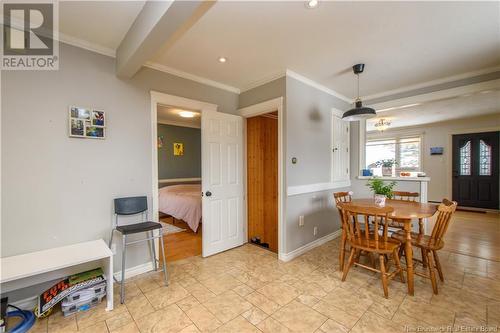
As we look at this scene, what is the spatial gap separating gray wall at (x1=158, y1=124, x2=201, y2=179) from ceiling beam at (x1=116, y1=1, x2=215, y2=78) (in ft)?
12.7

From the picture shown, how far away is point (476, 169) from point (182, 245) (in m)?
7.61

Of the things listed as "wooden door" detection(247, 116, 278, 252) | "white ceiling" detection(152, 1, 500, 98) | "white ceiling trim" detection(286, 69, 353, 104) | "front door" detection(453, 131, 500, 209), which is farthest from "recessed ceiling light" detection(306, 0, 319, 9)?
"front door" detection(453, 131, 500, 209)

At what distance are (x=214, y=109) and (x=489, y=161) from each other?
7.19 meters

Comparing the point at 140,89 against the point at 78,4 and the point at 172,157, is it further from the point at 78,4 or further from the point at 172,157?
the point at 172,157

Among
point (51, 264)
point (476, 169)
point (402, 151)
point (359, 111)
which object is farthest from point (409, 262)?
point (402, 151)

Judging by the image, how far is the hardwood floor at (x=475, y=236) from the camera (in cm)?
318

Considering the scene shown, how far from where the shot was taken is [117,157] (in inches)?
96.0

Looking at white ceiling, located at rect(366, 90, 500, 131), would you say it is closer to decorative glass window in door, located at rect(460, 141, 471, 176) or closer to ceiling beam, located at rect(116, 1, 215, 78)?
decorative glass window in door, located at rect(460, 141, 471, 176)

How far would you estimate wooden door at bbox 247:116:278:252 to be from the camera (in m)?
3.66

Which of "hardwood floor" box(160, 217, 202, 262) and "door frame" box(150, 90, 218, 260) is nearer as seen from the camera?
"door frame" box(150, 90, 218, 260)

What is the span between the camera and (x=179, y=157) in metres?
6.40

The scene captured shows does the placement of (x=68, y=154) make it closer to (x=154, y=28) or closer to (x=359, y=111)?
(x=154, y=28)

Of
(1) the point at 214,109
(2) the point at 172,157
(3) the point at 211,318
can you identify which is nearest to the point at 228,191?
(1) the point at 214,109

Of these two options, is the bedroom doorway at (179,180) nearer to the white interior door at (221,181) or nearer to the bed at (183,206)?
the bed at (183,206)
